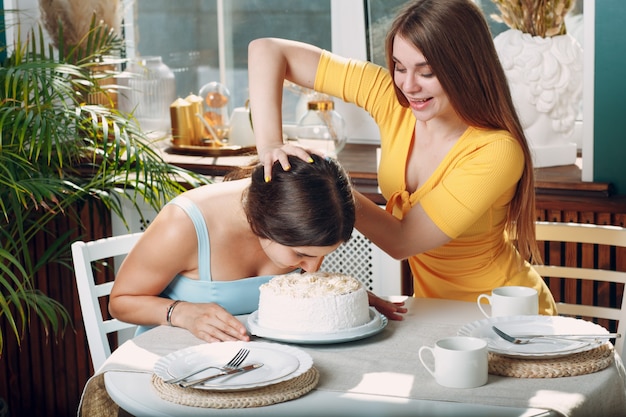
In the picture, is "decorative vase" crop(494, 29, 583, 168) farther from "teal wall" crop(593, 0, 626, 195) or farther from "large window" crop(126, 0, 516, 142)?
"large window" crop(126, 0, 516, 142)

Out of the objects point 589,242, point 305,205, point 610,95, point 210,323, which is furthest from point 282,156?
point 610,95

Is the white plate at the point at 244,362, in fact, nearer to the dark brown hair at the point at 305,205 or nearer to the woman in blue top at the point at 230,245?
the woman in blue top at the point at 230,245

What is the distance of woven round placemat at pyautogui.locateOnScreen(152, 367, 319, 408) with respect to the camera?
55.4 inches

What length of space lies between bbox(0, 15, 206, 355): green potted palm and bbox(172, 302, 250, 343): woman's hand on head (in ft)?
2.96

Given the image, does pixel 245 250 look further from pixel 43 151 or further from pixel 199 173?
pixel 199 173

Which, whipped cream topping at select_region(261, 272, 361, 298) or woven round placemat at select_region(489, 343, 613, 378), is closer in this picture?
woven round placemat at select_region(489, 343, 613, 378)

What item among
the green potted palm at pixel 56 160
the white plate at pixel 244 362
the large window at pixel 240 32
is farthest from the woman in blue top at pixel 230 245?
the large window at pixel 240 32

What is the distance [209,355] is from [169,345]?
0.16 meters

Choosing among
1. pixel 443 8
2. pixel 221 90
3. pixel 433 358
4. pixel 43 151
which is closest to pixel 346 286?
pixel 433 358

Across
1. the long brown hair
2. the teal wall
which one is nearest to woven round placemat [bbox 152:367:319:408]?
the long brown hair

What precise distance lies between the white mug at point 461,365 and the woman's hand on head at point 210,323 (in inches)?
14.7

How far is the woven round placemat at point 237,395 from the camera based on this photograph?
55.4 inches

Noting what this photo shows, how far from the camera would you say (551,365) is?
154 cm

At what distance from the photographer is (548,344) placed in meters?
1.61
